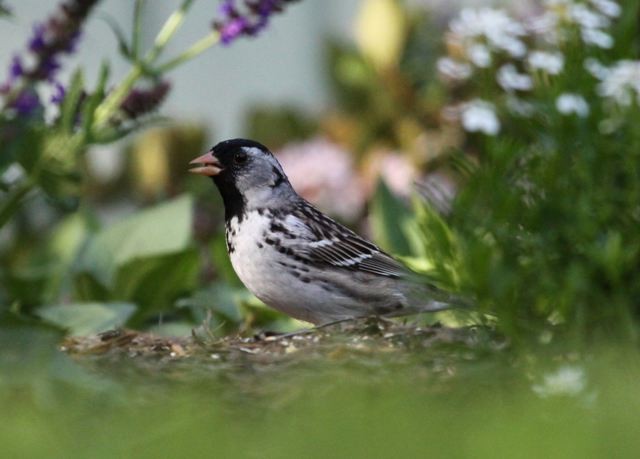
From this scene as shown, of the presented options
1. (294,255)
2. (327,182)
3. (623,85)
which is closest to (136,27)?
(294,255)

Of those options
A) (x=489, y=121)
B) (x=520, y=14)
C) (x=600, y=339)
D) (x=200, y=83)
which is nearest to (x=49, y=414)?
(x=600, y=339)

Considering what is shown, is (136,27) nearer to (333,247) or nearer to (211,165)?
(211,165)

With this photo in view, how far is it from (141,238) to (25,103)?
160cm

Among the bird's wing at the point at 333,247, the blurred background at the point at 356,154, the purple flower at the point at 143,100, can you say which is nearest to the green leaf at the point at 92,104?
the blurred background at the point at 356,154

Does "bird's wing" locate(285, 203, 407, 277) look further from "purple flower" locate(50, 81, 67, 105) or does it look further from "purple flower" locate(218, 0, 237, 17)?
"purple flower" locate(50, 81, 67, 105)

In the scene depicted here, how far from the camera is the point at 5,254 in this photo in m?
7.30

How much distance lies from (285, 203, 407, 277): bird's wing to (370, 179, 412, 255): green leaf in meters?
1.24

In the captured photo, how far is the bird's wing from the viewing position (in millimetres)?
4996

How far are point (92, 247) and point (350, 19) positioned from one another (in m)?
5.57

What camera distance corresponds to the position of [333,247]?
5.13 m

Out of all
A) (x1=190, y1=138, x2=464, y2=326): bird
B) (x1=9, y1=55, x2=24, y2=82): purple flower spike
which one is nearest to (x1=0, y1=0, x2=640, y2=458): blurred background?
(x1=9, y1=55, x2=24, y2=82): purple flower spike

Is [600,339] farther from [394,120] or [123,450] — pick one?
[394,120]

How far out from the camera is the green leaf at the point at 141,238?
20.7ft

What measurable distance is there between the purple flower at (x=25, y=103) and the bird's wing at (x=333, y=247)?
3.24 ft
